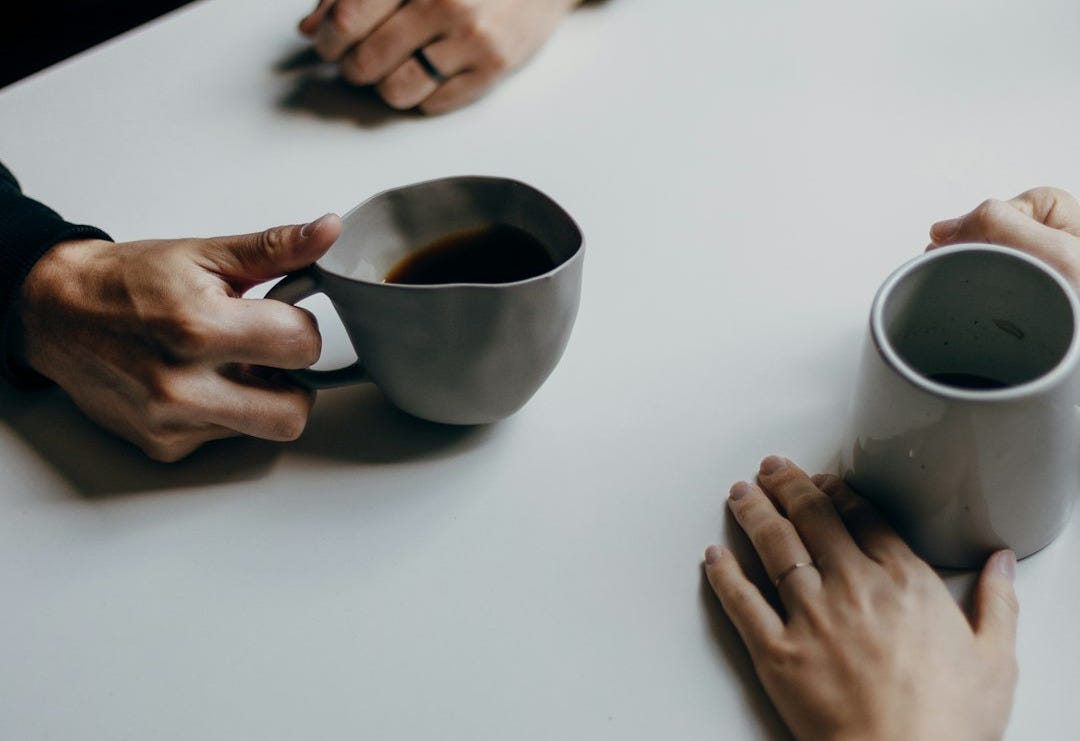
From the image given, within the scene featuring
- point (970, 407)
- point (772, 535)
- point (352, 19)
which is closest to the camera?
point (970, 407)

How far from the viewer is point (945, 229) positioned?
661mm

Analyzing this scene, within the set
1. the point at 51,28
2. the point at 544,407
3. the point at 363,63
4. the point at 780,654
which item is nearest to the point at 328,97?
the point at 363,63

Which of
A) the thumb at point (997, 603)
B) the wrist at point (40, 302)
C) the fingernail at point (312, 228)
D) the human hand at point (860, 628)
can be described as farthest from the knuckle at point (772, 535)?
the wrist at point (40, 302)

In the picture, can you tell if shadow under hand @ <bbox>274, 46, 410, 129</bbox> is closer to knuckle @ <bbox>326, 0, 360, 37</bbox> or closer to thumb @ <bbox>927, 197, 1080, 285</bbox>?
knuckle @ <bbox>326, 0, 360, 37</bbox>

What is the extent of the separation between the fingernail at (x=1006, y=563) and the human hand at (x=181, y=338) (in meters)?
0.44

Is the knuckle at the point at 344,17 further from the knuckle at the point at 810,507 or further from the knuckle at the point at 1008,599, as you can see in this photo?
the knuckle at the point at 1008,599

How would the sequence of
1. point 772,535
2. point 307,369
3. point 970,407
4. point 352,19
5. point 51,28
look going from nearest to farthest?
point 970,407
point 772,535
point 307,369
point 352,19
point 51,28

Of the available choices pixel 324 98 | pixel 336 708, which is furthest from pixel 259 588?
pixel 324 98

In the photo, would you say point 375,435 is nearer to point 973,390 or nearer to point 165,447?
point 165,447

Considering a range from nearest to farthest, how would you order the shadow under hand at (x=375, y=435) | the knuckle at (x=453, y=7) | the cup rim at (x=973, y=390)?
the cup rim at (x=973, y=390), the shadow under hand at (x=375, y=435), the knuckle at (x=453, y=7)

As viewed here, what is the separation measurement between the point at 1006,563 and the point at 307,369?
463 millimetres

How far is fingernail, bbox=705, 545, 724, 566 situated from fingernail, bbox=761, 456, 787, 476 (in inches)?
2.6

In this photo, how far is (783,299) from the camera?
73 centimetres

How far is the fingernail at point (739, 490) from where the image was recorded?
1.96 ft
